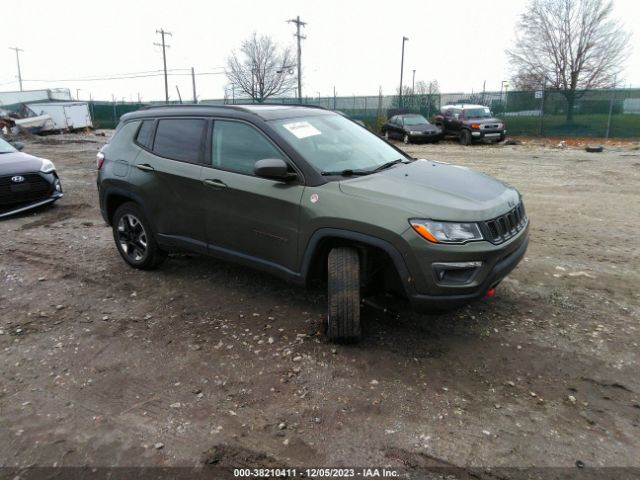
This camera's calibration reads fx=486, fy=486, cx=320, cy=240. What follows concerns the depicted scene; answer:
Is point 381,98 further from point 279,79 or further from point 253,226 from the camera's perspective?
point 253,226

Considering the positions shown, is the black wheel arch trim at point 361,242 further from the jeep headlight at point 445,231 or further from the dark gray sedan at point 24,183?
the dark gray sedan at point 24,183

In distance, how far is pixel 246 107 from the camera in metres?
4.30

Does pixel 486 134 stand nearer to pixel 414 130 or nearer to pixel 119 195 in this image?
pixel 414 130

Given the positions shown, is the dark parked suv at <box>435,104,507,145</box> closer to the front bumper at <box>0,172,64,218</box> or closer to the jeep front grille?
the front bumper at <box>0,172,64,218</box>

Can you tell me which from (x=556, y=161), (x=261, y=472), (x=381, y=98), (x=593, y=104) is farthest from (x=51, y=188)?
(x=381, y=98)

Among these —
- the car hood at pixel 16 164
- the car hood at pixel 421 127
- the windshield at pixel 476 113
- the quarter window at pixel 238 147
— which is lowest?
the car hood at pixel 16 164

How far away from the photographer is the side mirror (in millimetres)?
3600

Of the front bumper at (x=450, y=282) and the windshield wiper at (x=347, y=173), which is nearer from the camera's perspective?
the front bumper at (x=450, y=282)

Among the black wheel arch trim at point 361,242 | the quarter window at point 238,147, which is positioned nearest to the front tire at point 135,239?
the quarter window at point 238,147

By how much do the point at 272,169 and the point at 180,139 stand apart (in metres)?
1.47

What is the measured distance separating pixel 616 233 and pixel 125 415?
6280mm

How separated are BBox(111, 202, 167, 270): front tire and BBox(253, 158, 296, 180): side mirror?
6.04ft

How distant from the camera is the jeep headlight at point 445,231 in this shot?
10.5ft

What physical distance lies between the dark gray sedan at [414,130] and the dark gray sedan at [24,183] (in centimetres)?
1696
